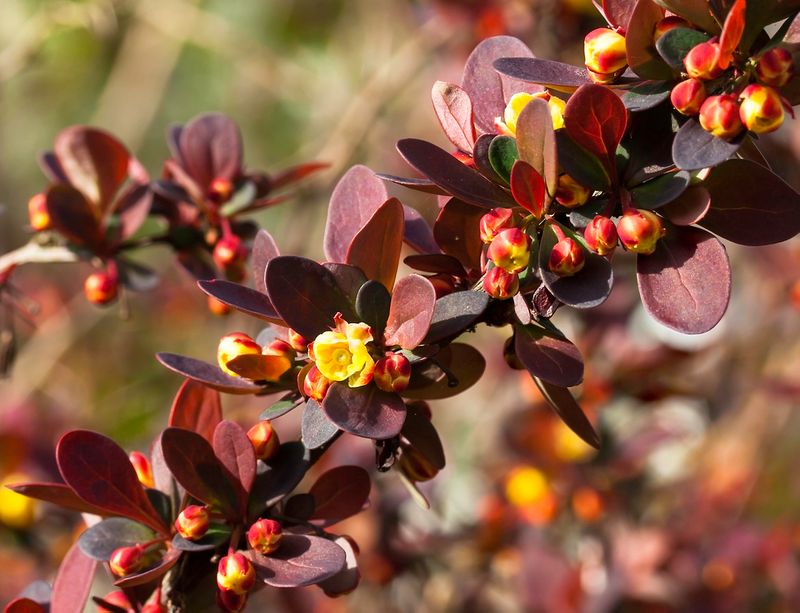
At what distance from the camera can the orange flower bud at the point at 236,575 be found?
64cm

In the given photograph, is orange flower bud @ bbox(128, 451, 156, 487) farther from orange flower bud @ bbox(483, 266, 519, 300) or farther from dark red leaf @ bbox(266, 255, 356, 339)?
orange flower bud @ bbox(483, 266, 519, 300)

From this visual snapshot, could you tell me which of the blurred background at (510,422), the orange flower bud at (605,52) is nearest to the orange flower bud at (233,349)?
the orange flower bud at (605,52)

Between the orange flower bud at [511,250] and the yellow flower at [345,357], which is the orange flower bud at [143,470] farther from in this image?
the orange flower bud at [511,250]

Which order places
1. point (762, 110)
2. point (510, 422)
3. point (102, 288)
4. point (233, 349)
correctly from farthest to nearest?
point (510, 422) < point (102, 288) < point (233, 349) < point (762, 110)

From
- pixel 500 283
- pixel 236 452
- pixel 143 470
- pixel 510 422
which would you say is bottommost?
pixel 510 422

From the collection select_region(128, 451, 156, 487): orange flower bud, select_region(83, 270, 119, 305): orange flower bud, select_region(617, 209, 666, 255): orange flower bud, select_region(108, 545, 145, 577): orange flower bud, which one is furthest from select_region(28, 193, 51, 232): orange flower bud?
select_region(617, 209, 666, 255): orange flower bud


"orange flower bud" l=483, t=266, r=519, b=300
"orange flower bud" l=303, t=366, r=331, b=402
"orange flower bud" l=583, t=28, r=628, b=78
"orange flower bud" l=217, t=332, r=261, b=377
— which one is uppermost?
"orange flower bud" l=583, t=28, r=628, b=78

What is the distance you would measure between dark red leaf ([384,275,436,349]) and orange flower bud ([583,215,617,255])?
0.12m

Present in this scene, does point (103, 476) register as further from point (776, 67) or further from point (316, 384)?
point (776, 67)

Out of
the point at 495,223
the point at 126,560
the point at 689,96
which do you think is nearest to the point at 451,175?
the point at 495,223

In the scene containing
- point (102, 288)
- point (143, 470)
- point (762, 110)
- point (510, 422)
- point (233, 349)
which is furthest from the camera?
point (510, 422)

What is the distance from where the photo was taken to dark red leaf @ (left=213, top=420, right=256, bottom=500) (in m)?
0.68

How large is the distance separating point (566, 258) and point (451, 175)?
0.34ft

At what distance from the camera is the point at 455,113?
692mm
